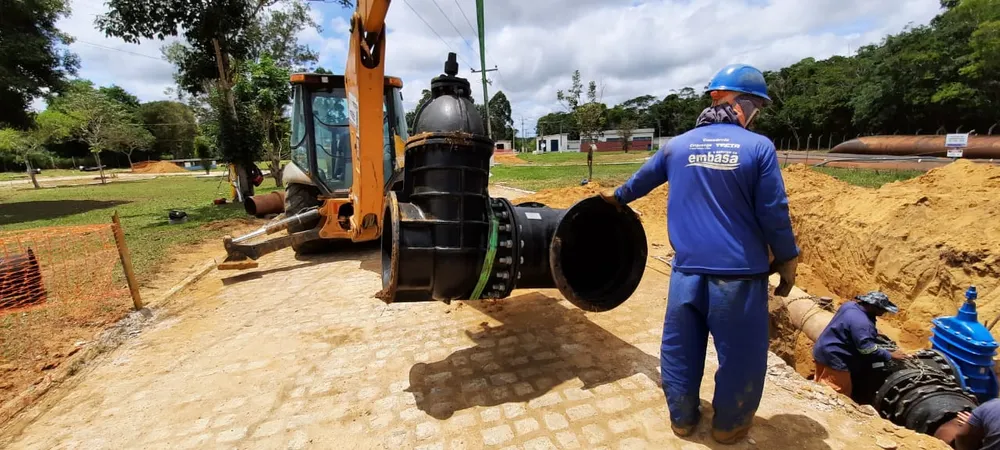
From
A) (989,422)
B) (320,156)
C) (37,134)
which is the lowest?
(989,422)

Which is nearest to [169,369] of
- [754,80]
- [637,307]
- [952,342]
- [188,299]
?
[188,299]

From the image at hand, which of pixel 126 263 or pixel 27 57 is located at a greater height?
pixel 27 57

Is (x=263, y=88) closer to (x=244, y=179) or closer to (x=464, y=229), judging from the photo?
(x=244, y=179)

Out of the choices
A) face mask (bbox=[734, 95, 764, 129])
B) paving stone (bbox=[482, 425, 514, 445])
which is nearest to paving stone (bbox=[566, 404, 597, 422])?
paving stone (bbox=[482, 425, 514, 445])

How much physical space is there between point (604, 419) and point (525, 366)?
832 millimetres

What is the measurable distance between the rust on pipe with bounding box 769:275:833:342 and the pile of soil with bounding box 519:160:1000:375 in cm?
28

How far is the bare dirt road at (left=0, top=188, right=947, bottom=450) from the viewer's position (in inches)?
108

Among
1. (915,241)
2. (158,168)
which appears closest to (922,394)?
(915,241)

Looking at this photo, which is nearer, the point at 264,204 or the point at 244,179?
the point at 264,204

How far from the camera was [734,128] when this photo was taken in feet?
8.17

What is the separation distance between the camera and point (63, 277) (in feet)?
20.3

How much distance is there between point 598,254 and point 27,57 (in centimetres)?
1888

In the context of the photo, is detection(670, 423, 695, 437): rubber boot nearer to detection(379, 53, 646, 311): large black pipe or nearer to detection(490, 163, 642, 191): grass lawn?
detection(379, 53, 646, 311): large black pipe

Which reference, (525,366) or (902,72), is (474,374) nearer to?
(525,366)
